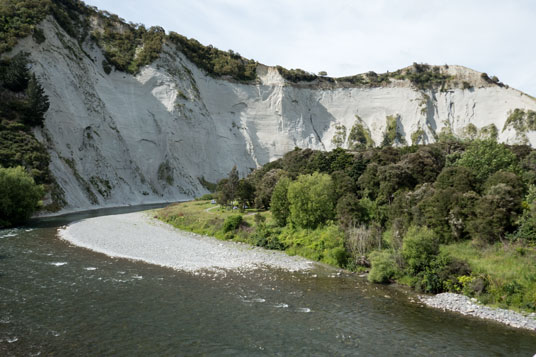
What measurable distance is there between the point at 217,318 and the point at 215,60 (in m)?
114

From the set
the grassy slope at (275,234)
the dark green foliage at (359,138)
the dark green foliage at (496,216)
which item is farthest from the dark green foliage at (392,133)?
the dark green foliage at (496,216)

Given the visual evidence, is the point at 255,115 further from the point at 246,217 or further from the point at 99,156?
the point at 246,217

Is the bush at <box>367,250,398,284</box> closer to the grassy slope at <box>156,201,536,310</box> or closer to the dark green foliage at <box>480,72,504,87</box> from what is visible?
the grassy slope at <box>156,201,536,310</box>

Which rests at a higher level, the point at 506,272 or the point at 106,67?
the point at 106,67

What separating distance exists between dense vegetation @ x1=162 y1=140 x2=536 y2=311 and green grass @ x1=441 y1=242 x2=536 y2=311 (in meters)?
0.06

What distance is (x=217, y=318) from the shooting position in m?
16.1

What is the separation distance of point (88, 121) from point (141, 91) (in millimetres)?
25091

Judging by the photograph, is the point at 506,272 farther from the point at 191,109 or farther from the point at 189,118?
the point at 191,109

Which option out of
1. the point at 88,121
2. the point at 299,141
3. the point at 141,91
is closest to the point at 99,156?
the point at 88,121

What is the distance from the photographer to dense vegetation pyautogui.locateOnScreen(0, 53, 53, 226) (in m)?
40.1

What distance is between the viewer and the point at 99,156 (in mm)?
71438

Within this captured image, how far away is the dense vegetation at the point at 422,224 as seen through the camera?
21719mm

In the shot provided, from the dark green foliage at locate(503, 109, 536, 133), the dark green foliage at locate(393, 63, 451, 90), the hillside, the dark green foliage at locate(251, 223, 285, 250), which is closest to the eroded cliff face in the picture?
the hillside

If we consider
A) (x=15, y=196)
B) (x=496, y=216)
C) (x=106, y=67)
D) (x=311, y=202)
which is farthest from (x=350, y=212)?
(x=106, y=67)
